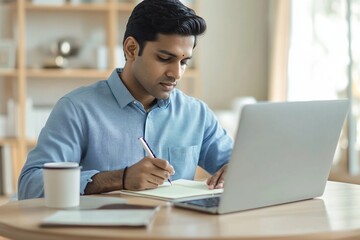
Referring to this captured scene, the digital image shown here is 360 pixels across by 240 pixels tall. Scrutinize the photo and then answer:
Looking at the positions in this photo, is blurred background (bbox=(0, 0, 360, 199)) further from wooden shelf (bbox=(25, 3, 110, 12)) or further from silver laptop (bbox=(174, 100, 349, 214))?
silver laptop (bbox=(174, 100, 349, 214))

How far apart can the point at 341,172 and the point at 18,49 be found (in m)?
2.54

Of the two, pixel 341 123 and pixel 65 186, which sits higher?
pixel 341 123

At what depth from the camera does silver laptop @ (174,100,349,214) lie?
1.53m

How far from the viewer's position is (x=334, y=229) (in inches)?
56.5

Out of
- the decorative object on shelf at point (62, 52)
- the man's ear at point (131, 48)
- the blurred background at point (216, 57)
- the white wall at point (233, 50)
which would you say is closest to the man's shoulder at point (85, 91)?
the man's ear at point (131, 48)

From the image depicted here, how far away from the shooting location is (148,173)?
5.92ft

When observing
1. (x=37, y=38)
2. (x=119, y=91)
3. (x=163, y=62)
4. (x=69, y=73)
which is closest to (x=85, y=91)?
(x=119, y=91)

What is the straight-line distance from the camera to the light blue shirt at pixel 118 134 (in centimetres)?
195

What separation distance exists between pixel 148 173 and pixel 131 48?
1.72ft

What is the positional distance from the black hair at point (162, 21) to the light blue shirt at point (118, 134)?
0.19 metres

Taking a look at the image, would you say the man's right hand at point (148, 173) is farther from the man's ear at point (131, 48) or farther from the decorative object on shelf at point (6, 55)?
the decorative object on shelf at point (6, 55)

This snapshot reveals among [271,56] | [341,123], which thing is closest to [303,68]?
[271,56]

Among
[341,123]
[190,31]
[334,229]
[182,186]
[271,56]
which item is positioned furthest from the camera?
[271,56]

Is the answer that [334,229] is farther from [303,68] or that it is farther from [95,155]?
[303,68]
